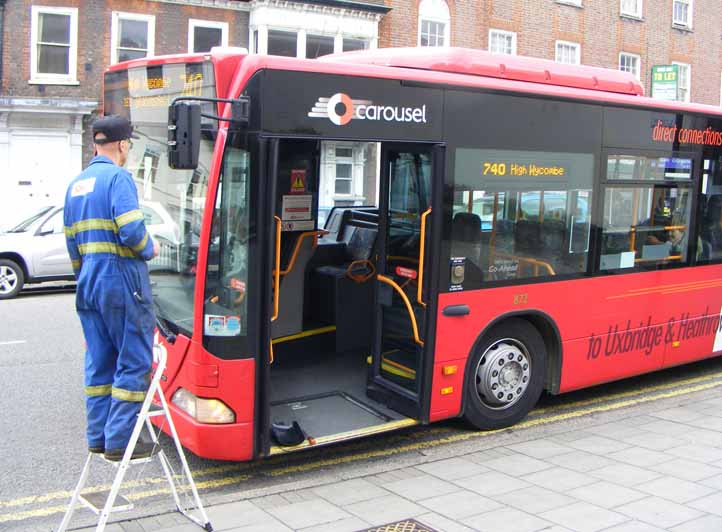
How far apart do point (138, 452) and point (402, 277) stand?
265 centimetres

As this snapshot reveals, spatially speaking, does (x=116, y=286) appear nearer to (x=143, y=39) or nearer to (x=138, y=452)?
(x=138, y=452)

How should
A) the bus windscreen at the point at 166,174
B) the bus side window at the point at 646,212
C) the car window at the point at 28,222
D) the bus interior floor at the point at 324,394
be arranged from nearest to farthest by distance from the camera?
the bus windscreen at the point at 166,174
the bus interior floor at the point at 324,394
the bus side window at the point at 646,212
the car window at the point at 28,222

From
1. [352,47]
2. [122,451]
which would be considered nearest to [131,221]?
[122,451]

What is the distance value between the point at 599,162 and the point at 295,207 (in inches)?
109

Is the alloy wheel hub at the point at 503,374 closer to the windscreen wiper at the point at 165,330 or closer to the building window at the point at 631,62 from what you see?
the windscreen wiper at the point at 165,330

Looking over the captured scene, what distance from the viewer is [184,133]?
15.1 ft

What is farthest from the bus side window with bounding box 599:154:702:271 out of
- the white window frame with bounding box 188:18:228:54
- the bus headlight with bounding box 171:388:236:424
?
the white window frame with bounding box 188:18:228:54

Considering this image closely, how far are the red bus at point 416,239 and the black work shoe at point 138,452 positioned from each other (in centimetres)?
79

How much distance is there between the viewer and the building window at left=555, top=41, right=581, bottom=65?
91.7 feet

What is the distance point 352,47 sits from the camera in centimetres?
2366

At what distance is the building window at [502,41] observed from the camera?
1041 inches

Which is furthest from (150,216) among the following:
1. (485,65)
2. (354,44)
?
(354,44)

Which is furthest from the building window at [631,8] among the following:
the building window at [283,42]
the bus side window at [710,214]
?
the bus side window at [710,214]

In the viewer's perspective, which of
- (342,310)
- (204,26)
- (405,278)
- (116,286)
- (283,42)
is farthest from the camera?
(283,42)
